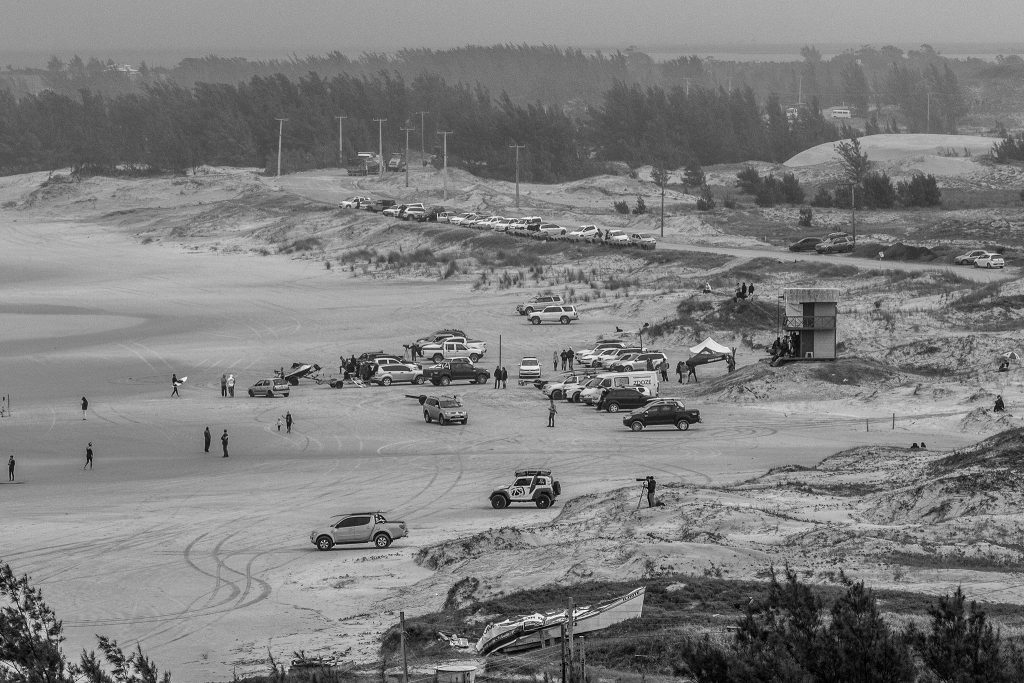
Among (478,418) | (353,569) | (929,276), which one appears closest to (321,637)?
(353,569)

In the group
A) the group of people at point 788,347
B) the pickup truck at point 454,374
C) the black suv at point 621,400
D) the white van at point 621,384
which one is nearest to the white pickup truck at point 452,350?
the pickup truck at point 454,374

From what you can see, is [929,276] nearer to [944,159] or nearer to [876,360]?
[876,360]

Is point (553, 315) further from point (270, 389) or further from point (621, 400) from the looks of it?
point (621, 400)

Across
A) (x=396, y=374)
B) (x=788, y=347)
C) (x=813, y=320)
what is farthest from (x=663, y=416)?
(x=396, y=374)

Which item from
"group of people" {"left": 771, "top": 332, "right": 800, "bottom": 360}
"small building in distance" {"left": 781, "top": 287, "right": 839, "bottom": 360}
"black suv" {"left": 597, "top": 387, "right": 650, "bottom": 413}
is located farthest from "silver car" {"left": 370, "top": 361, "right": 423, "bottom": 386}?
"small building in distance" {"left": 781, "top": 287, "right": 839, "bottom": 360}

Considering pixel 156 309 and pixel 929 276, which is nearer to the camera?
pixel 929 276
